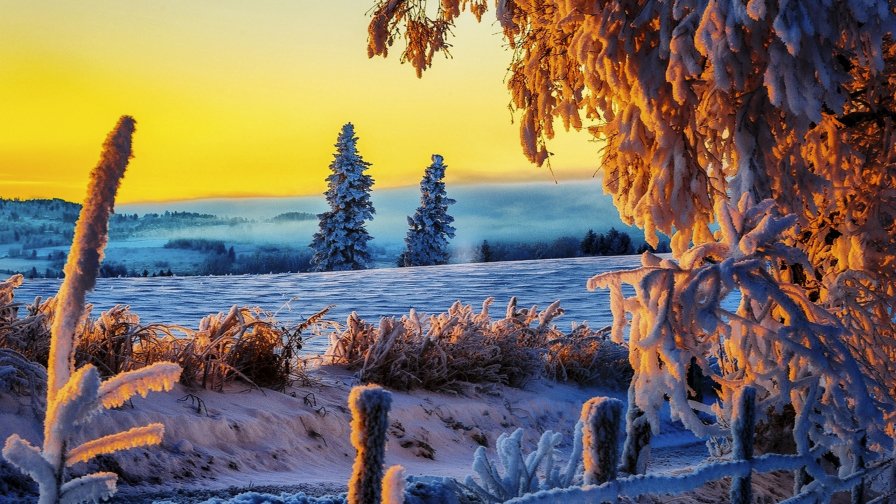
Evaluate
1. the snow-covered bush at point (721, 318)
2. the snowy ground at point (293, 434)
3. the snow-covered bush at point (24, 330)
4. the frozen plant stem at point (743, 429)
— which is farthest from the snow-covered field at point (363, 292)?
the frozen plant stem at point (743, 429)

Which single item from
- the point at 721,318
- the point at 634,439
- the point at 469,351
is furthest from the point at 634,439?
the point at 469,351

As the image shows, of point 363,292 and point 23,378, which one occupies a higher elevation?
point 363,292

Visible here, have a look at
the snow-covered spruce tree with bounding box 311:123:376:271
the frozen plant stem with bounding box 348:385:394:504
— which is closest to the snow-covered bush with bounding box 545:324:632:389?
the frozen plant stem with bounding box 348:385:394:504

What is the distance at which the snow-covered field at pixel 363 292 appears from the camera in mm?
10039

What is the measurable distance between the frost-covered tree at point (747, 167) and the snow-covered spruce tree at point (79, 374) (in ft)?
8.85

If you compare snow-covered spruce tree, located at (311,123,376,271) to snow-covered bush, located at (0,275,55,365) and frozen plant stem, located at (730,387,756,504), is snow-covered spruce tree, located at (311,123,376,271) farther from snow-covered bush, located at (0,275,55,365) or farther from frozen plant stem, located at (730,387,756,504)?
frozen plant stem, located at (730,387,756,504)

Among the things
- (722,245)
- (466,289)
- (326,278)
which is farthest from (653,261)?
(326,278)

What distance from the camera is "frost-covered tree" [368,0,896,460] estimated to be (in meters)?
3.61

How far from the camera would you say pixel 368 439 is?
149 centimetres

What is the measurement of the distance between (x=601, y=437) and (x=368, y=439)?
0.84m

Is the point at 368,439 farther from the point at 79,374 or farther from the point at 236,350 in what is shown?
the point at 236,350

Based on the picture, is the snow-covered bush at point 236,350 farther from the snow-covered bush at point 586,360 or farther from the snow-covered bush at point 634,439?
the snow-covered bush at point 586,360

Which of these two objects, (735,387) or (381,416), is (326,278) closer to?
(735,387)

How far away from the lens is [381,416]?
1487mm
